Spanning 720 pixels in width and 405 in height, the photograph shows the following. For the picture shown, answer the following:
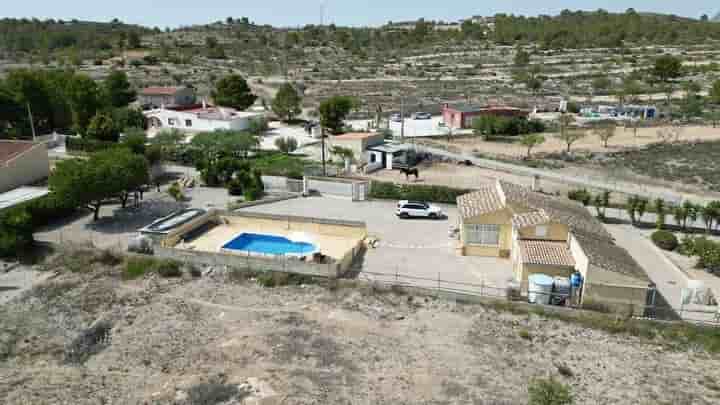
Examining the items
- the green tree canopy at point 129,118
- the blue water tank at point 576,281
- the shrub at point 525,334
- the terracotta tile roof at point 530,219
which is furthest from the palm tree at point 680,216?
the green tree canopy at point 129,118

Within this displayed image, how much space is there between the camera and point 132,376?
18109 mm

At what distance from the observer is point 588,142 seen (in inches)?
2308

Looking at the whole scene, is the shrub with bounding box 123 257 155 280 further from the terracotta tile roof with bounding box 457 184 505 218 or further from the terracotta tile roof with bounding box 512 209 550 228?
the terracotta tile roof with bounding box 512 209 550 228

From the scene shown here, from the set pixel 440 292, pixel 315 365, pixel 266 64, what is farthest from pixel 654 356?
pixel 266 64

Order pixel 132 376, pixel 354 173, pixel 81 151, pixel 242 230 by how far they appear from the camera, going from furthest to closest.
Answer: pixel 81 151 → pixel 354 173 → pixel 242 230 → pixel 132 376

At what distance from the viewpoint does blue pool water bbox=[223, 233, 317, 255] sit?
1142 inches

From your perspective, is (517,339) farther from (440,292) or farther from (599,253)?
(599,253)

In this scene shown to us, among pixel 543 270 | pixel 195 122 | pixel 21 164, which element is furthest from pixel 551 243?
pixel 195 122

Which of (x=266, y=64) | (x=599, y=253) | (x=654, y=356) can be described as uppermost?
(x=266, y=64)

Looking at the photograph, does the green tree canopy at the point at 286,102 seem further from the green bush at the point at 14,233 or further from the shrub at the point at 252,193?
the green bush at the point at 14,233

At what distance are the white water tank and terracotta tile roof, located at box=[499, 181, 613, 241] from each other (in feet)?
14.4

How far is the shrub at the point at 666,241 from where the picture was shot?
96.0ft

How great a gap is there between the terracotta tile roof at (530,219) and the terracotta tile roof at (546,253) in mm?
891

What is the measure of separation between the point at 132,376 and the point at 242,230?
45.5 feet
